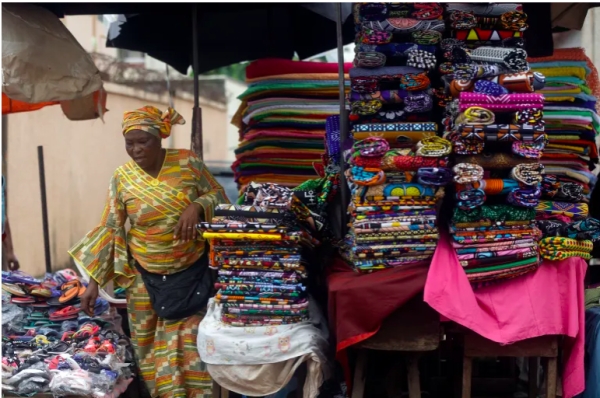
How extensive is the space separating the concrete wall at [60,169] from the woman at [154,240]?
4.99m

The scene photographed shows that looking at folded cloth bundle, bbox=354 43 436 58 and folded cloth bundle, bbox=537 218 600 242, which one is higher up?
folded cloth bundle, bbox=354 43 436 58

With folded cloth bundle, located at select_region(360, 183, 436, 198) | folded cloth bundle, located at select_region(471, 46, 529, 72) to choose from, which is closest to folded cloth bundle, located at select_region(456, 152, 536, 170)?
folded cloth bundle, located at select_region(360, 183, 436, 198)

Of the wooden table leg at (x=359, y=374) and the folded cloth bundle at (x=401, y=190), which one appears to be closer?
the folded cloth bundle at (x=401, y=190)

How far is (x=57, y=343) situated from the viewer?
191 inches

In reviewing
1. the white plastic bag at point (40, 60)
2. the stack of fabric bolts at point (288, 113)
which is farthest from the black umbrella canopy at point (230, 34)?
the white plastic bag at point (40, 60)

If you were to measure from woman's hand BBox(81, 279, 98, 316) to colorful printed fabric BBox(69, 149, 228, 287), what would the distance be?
0.16ft

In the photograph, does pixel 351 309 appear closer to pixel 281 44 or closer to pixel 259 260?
pixel 259 260

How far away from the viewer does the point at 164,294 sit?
4676 mm

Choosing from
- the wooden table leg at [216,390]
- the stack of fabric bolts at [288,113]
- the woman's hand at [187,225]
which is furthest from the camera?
the stack of fabric bolts at [288,113]

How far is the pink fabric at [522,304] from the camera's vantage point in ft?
12.3

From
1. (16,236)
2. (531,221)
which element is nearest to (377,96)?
(531,221)

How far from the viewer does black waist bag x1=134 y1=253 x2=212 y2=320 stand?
4.66m

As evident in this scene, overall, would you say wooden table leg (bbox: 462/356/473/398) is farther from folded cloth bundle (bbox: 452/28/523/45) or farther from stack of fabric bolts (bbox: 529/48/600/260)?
folded cloth bundle (bbox: 452/28/523/45)

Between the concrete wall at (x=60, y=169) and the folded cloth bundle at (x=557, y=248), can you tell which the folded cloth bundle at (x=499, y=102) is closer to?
the folded cloth bundle at (x=557, y=248)
